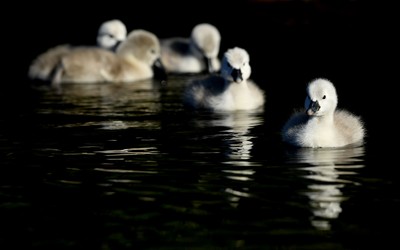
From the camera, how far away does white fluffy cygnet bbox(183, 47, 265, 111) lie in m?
14.4

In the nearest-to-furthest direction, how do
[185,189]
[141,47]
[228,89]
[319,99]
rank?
[185,189], [319,99], [228,89], [141,47]

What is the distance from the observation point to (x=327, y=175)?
32.2 feet

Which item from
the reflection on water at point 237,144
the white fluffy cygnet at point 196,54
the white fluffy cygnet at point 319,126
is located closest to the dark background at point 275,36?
the reflection on water at point 237,144

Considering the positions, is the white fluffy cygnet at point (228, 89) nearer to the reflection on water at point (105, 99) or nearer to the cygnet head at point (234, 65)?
the cygnet head at point (234, 65)

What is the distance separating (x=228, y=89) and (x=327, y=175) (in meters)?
5.04

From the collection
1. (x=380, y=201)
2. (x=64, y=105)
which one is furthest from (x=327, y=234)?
(x=64, y=105)

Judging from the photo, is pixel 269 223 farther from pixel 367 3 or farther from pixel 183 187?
pixel 367 3

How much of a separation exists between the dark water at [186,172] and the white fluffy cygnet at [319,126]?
0.13 m

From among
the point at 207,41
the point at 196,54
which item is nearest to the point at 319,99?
the point at 207,41

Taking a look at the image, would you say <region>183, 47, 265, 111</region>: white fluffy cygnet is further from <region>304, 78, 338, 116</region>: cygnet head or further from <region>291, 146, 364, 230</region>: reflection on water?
<region>291, 146, 364, 230</region>: reflection on water

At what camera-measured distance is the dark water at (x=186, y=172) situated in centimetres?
805

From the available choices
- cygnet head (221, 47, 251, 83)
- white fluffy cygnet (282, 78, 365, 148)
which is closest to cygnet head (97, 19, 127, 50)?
cygnet head (221, 47, 251, 83)

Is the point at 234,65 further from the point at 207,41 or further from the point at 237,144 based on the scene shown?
the point at 207,41

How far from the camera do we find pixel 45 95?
682 inches
